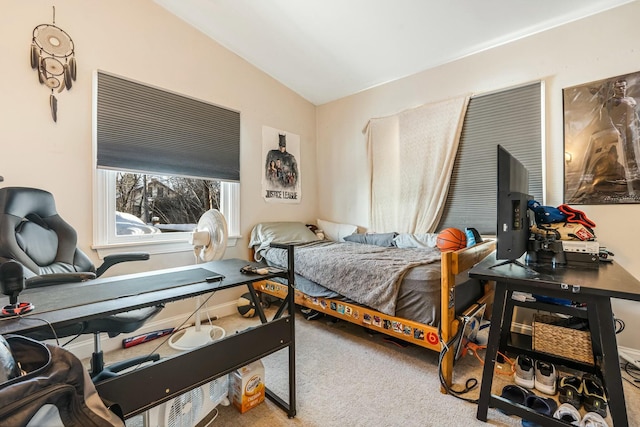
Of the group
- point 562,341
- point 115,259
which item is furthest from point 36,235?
point 562,341

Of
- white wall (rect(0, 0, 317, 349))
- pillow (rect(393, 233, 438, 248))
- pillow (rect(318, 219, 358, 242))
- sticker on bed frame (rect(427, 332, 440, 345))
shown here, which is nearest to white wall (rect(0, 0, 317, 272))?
white wall (rect(0, 0, 317, 349))

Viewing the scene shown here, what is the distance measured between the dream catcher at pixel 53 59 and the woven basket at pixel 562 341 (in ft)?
11.7

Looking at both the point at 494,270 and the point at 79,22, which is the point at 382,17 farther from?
the point at 79,22

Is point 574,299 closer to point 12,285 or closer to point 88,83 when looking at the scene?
point 12,285

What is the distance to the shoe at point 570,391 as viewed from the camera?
146 cm

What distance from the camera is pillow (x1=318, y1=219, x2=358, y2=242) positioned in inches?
139

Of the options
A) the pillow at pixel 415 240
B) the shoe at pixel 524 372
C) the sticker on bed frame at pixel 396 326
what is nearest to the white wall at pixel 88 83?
the pillow at pixel 415 240

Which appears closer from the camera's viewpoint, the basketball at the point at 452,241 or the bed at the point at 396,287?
the bed at the point at 396,287

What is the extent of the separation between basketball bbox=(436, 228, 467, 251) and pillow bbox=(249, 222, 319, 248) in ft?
4.70

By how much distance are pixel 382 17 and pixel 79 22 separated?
2.28 meters

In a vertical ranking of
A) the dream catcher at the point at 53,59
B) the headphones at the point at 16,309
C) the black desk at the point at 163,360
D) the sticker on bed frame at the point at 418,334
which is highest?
the dream catcher at the point at 53,59

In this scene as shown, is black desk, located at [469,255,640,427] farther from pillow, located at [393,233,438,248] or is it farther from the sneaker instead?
pillow, located at [393,233,438,248]

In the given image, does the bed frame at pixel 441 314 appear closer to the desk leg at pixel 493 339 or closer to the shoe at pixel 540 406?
the desk leg at pixel 493 339

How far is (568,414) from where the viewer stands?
1317 mm
